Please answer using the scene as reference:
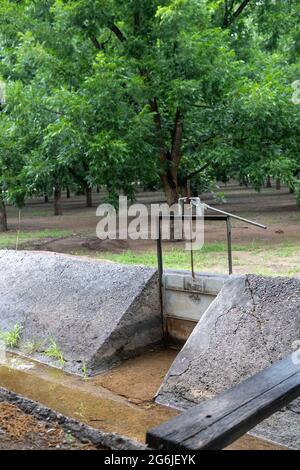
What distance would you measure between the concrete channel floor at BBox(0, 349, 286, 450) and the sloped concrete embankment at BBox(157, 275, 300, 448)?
319 mm

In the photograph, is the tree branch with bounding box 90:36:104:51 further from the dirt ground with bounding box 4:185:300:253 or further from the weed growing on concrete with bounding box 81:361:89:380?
the weed growing on concrete with bounding box 81:361:89:380

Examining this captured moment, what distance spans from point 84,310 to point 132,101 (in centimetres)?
664

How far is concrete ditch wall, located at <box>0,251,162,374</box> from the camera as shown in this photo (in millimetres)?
6215

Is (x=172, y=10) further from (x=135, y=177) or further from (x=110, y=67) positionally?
(x=135, y=177)

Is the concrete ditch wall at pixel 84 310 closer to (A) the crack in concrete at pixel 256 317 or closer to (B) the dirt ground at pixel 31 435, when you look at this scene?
(A) the crack in concrete at pixel 256 317

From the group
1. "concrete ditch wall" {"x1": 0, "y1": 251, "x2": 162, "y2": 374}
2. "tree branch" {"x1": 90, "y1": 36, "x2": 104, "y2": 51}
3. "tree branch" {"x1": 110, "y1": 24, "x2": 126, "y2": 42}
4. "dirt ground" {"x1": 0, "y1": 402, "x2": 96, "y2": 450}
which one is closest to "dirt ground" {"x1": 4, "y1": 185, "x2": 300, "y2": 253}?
"tree branch" {"x1": 90, "y1": 36, "x2": 104, "y2": 51}

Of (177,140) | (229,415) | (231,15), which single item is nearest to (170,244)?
(177,140)

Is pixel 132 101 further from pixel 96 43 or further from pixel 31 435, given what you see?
pixel 31 435

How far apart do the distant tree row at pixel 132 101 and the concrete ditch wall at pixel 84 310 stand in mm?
3911

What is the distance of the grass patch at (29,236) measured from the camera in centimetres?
1482

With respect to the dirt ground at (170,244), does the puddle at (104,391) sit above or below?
below

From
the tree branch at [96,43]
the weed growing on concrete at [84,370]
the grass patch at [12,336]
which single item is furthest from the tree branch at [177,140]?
the weed growing on concrete at [84,370]

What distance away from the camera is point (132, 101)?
12.1m

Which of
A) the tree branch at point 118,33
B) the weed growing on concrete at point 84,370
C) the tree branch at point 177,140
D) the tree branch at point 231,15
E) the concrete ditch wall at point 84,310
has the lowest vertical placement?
the weed growing on concrete at point 84,370
